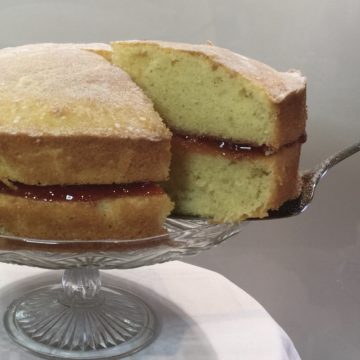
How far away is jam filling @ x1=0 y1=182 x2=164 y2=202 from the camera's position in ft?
3.01

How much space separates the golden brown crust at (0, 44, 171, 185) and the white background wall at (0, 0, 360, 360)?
78 centimetres

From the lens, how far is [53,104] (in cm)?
95

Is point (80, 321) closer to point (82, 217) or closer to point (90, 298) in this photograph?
point (90, 298)

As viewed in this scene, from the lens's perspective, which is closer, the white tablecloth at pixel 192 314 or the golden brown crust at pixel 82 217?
the golden brown crust at pixel 82 217

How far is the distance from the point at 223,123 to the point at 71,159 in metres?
0.31

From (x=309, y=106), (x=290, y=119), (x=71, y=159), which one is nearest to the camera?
(x=71, y=159)

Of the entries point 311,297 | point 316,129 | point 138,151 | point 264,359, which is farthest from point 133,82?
point 311,297

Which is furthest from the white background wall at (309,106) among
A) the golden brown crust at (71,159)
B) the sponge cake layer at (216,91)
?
the golden brown crust at (71,159)

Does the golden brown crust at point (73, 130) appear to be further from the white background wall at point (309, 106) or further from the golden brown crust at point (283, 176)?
the white background wall at point (309, 106)

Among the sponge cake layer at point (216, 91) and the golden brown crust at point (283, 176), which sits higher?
the sponge cake layer at point (216, 91)

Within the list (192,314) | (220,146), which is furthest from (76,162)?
(192,314)

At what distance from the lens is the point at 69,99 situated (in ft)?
3.16

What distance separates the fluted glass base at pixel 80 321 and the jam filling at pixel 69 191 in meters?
0.26

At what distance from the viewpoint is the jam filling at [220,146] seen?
1098 millimetres
